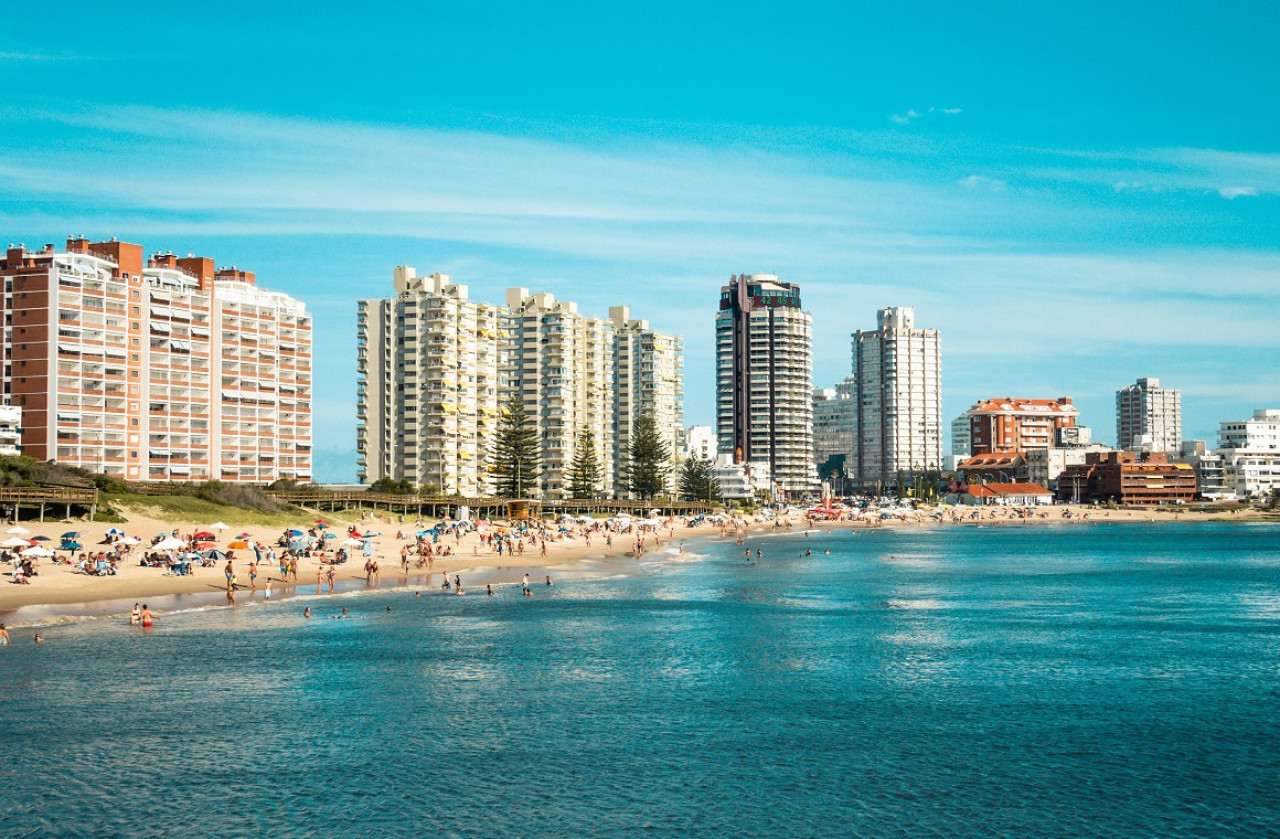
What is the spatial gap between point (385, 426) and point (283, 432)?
27.1 metres

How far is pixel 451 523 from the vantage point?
4806 inches

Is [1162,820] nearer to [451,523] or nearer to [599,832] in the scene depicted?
[599,832]

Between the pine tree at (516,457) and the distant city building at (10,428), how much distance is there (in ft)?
206

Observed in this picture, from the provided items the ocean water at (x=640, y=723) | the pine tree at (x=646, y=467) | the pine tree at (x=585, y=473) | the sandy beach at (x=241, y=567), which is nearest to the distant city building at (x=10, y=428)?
the sandy beach at (x=241, y=567)

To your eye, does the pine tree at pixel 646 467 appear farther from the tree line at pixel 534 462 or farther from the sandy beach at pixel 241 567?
the sandy beach at pixel 241 567

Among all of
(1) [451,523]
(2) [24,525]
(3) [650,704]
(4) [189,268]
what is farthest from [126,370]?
(3) [650,704]

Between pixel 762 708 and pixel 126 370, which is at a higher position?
pixel 126 370

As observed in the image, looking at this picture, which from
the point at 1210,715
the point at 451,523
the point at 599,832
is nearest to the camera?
the point at 599,832

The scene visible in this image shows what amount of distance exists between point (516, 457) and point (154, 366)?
49.7 meters

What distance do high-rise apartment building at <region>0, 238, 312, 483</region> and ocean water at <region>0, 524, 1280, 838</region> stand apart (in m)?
76.8

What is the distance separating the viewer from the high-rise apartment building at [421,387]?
178 metres

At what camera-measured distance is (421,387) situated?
17938 cm

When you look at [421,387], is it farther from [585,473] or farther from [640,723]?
[640,723]

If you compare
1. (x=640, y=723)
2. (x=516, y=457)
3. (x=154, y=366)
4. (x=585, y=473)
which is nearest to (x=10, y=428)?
(x=154, y=366)
